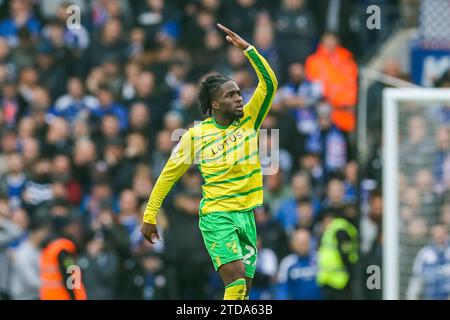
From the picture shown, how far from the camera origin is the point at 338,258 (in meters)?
14.9

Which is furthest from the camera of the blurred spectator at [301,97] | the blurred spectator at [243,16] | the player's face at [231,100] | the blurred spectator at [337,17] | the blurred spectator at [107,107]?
the blurred spectator at [337,17]

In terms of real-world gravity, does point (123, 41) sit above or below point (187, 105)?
above

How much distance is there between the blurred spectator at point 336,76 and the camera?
16.9 meters

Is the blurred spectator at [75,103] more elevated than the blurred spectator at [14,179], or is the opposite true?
the blurred spectator at [75,103]

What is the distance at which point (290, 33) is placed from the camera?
57.9 ft

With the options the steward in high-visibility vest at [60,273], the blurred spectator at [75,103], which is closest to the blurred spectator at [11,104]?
the blurred spectator at [75,103]

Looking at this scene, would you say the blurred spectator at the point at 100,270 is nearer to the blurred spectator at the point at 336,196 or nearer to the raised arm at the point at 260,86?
the blurred spectator at the point at 336,196

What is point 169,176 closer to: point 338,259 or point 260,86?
point 260,86

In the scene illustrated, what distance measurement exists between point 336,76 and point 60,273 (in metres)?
5.14

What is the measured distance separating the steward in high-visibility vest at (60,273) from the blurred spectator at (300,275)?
7.63 feet

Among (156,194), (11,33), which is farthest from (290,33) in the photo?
(156,194)
